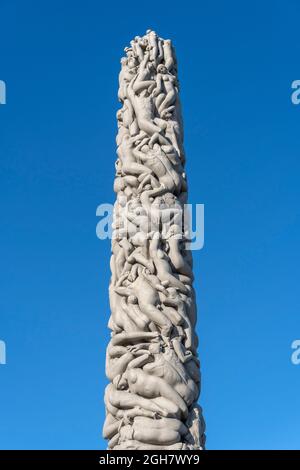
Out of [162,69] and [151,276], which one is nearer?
[151,276]

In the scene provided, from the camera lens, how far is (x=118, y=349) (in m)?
9.23

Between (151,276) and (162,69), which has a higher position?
(162,69)

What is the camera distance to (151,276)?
9492 millimetres

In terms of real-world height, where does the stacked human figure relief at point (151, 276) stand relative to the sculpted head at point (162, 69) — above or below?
below

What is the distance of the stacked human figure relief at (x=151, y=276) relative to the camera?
8711mm

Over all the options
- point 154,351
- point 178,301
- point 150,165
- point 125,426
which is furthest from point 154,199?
point 125,426

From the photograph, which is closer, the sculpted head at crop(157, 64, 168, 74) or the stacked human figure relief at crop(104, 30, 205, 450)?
the stacked human figure relief at crop(104, 30, 205, 450)

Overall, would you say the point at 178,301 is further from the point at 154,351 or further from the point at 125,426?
the point at 125,426

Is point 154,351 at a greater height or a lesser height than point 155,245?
lesser

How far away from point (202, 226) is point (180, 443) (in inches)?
117

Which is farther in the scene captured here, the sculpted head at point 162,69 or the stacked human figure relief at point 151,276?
the sculpted head at point 162,69

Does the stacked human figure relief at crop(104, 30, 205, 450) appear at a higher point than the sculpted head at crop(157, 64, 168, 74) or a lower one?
lower

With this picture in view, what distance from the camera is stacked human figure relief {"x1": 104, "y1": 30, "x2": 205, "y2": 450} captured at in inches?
343
